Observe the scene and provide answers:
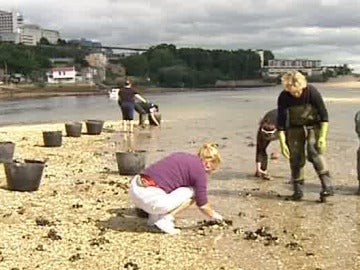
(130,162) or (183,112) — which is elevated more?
(130,162)

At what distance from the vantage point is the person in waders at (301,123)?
356 inches

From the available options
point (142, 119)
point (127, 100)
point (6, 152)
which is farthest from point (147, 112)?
point (6, 152)

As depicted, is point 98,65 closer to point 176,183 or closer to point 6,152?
point 6,152

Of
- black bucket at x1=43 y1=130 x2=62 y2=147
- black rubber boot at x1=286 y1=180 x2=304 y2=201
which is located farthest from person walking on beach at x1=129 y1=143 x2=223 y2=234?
black bucket at x1=43 y1=130 x2=62 y2=147

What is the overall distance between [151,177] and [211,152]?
0.70m

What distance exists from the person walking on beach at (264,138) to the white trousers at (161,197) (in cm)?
468

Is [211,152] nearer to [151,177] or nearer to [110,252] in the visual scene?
[151,177]

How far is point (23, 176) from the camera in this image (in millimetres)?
9867

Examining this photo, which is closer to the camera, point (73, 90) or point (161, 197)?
point (161, 197)

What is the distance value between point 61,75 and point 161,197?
155861 millimetres

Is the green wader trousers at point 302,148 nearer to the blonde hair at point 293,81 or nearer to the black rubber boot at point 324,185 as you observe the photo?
the black rubber boot at point 324,185

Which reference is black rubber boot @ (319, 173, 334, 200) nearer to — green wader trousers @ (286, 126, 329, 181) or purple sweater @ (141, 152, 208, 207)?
green wader trousers @ (286, 126, 329, 181)

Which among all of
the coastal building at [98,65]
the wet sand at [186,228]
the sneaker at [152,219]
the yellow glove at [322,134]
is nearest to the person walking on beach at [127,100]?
the wet sand at [186,228]

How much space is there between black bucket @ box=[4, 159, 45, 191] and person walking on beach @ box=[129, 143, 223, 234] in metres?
3.01
